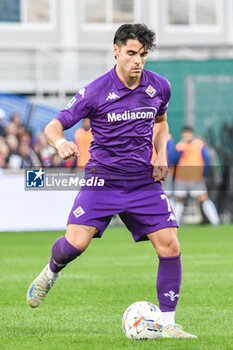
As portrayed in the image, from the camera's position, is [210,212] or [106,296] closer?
[106,296]

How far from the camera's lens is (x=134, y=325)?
6785 mm

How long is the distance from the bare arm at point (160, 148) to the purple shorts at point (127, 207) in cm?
11

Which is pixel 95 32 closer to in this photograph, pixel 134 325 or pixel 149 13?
pixel 149 13

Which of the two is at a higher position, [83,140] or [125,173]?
[125,173]

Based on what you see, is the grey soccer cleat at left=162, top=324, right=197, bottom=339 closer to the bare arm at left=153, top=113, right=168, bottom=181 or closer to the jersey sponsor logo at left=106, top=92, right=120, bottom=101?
the bare arm at left=153, top=113, right=168, bottom=181

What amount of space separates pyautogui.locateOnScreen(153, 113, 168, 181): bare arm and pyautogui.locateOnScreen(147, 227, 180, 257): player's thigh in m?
0.43

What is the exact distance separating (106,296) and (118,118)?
298cm

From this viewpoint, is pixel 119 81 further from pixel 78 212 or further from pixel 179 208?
pixel 179 208

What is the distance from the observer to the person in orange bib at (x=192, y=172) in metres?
20.4

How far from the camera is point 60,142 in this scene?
6629 mm

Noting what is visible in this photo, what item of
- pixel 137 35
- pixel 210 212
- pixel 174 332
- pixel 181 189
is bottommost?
pixel 210 212

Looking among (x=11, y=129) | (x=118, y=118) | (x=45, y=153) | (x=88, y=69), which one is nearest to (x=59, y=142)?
(x=118, y=118)

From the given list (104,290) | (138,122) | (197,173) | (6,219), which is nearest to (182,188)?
(197,173)

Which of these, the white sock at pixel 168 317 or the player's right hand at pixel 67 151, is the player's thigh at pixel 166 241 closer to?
the white sock at pixel 168 317
